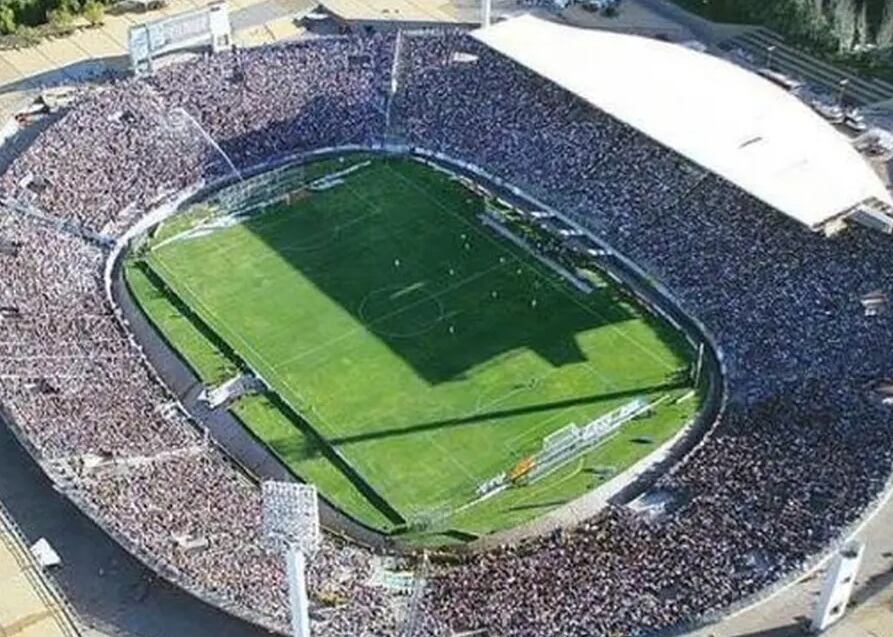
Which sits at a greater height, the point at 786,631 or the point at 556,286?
the point at 556,286

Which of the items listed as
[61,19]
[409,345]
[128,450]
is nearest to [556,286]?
[409,345]

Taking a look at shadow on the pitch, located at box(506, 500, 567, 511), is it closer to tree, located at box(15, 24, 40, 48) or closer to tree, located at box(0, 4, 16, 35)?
tree, located at box(15, 24, 40, 48)

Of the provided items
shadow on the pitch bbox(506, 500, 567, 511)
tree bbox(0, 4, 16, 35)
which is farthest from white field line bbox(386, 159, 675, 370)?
tree bbox(0, 4, 16, 35)

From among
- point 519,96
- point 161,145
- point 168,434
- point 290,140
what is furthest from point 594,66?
point 168,434

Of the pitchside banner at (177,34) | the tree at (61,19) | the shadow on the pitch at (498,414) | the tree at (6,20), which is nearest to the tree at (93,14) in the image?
the tree at (61,19)

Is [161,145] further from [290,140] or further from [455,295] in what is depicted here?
[455,295]

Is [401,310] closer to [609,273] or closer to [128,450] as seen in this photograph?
[609,273]
